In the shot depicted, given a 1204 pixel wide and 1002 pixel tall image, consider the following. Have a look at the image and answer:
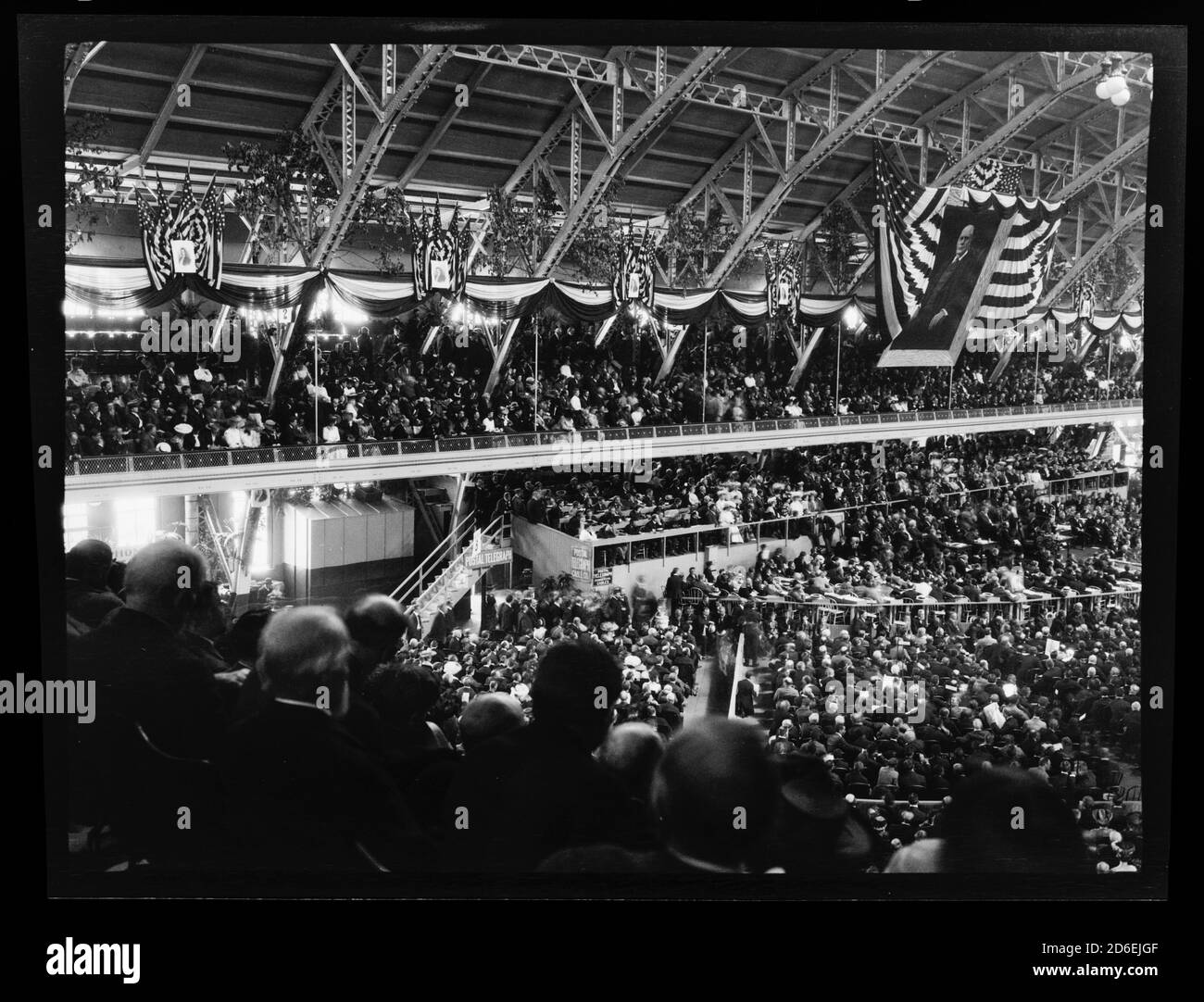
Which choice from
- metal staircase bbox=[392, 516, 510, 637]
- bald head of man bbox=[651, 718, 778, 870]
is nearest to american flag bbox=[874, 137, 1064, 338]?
bald head of man bbox=[651, 718, 778, 870]

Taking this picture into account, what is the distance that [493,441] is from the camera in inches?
339

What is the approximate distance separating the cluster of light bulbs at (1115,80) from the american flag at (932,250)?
3.64 feet

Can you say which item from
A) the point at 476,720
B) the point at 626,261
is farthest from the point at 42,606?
the point at 626,261

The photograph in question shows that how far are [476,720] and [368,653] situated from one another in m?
0.98

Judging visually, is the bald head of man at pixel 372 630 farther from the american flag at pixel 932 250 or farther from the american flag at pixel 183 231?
the american flag at pixel 932 250

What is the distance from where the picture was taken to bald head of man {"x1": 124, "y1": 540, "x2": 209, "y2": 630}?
7.56m

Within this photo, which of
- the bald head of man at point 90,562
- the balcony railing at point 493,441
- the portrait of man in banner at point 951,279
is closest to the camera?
the bald head of man at point 90,562

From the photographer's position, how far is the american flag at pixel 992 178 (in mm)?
8414

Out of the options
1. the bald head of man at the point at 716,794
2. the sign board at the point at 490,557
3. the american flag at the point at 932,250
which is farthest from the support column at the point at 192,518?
the american flag at the point at 932,250

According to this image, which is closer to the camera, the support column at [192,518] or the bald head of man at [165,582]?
the bald head of man at [165,582]

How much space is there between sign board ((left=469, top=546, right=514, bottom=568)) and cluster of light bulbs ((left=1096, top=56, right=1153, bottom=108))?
19.0 ft

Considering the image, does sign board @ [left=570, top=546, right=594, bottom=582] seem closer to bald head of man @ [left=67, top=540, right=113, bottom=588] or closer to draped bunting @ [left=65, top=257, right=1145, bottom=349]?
draped bunting @ [left=65, top=257, right=1145, bottom=349]

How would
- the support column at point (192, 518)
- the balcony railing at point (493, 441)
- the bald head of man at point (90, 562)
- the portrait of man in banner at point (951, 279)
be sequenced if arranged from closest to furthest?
the bald head of man at point (90, 562) < the balcony railing at point (493, 441) < the support column at point (192, 518) < the portrait of man in banner at point (951, 279)

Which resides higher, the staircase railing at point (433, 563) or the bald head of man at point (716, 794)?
the staircase railing at point (433, 563)
